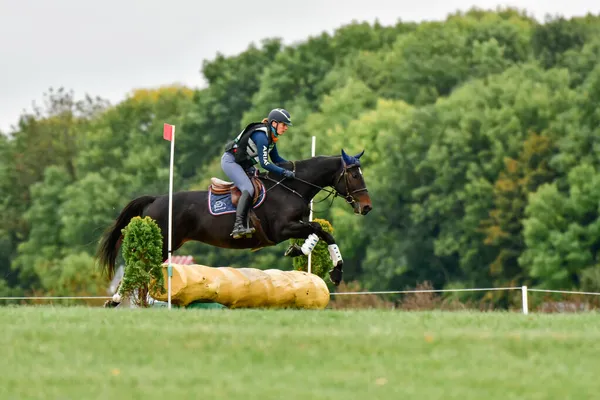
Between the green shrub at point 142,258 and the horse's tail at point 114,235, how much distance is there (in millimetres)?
1801

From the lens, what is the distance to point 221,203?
76.4 feet

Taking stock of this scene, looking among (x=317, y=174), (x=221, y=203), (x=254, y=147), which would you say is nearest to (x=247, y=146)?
(x=254, y=147)

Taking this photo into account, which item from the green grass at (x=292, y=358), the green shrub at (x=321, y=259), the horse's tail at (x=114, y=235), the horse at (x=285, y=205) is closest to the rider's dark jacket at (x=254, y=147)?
the horse at (x=285, y=205)

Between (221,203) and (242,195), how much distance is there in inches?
27.1

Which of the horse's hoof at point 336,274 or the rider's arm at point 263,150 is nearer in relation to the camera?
the rider's arm at point 263,150

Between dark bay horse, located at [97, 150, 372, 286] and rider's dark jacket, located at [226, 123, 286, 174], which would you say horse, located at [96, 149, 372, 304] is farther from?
rider's dark jacket, located at [226, 123, 286, 174]

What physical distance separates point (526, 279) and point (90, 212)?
102ft

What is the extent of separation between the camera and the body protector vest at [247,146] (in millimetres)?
22766

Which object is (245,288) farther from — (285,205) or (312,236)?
(285,205)

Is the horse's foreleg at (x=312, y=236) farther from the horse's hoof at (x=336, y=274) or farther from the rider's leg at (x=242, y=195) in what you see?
the rider's leg at (x=242, y=195)

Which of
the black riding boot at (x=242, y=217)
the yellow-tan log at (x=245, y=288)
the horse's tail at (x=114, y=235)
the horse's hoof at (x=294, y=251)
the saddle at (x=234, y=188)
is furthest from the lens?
the horse's tail at (x=114, y=235)

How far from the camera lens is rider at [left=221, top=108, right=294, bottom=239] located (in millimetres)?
22656

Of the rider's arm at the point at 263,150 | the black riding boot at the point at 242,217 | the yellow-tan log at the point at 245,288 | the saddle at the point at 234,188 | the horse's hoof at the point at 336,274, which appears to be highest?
the rider's arm at the point at 263,150

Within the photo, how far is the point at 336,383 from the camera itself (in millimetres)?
14789
